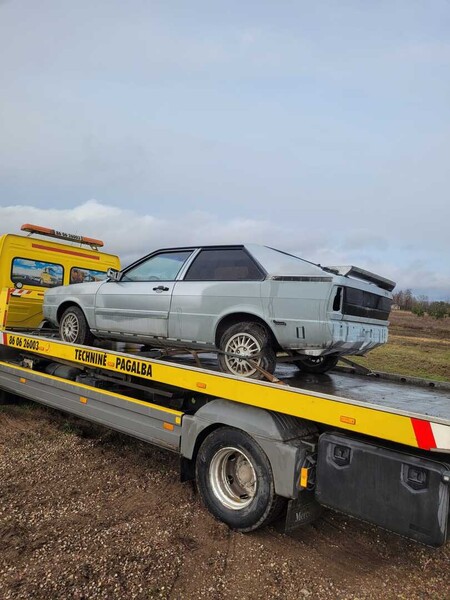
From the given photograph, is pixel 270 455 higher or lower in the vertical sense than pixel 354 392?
lower

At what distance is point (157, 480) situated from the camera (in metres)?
4.79

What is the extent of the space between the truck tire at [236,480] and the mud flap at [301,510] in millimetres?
135

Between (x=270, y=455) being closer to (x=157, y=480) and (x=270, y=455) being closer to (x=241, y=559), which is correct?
(x=241, y=559)

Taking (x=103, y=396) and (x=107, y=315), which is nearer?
(x=103, y=396)

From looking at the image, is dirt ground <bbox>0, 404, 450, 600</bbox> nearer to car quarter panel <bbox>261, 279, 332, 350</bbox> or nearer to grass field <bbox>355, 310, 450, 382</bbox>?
car quarter panel <bbox>261, 279, 332, 350</bbox>

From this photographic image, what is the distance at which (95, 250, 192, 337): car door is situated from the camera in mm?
5184

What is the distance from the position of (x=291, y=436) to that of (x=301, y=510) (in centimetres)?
56

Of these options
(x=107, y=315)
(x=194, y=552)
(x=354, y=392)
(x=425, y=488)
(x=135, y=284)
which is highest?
(x=135, y=284)

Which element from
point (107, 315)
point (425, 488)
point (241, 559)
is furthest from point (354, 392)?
point (107, 315)

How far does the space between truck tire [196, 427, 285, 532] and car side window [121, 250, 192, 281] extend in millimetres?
1960

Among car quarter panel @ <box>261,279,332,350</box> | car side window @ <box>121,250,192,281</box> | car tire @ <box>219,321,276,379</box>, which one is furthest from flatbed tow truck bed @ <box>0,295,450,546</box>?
car side window @ <box>121,250,192,281</box>

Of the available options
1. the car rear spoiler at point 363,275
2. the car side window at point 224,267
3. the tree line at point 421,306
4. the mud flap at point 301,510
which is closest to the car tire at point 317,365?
the car rear spoiler at point 363,275

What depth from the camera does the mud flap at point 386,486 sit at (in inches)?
112

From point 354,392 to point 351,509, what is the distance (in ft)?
3.86
